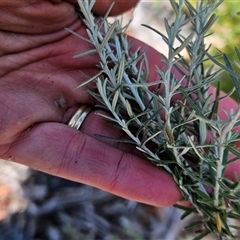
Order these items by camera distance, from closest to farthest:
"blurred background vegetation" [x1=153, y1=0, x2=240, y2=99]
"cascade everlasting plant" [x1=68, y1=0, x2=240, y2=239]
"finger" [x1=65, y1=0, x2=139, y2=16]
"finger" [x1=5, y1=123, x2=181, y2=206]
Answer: "cascade everlasting plant" [x1=68, y1=0, x2=240, y2=239], "finger" [x1=5, y1=123, x2=181, y2=206], "finger" [x1=65, y1=0, x2=139, y2=16], "blurred background vegetation" [x1=153, y1=0, x2=240, y2=99]

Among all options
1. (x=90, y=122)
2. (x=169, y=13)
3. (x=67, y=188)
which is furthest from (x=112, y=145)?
(x=169, y=13)

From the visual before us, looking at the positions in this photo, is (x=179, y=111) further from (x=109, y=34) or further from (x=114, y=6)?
(x=114, y=6)

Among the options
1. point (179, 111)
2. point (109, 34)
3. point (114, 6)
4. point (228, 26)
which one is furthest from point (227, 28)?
point (109, 34)

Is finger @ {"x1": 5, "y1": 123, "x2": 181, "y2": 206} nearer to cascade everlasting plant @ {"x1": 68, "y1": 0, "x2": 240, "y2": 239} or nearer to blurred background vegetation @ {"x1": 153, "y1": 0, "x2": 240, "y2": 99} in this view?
cascade everlasting plant @ {"x1": 68, "y1": 0, "x2": 240, "y2": 239}

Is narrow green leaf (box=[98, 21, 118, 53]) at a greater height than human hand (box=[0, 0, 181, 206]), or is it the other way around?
narrow green leaf (box=[98, 21, 118, 53])

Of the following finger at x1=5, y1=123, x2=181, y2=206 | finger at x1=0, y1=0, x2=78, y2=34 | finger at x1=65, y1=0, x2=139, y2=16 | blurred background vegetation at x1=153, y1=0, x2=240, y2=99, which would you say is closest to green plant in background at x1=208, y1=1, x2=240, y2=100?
blurred background vegetation at x1=153, y1=0, x2=240, y2=99

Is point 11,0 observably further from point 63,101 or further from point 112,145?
point 112,145

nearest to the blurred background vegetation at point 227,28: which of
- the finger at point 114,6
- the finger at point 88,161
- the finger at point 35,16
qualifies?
the finger at point 114,6
